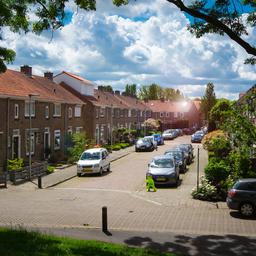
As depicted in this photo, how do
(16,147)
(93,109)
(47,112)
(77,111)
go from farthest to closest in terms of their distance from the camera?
(93,109), (77,111), (47,112), (16,147)

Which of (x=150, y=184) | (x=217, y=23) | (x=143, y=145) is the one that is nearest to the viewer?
(x=217, y=23)

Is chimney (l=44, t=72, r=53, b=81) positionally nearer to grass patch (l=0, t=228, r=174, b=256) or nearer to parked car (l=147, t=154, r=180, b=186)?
parked car (l=147, t=154, r=180, b=186)

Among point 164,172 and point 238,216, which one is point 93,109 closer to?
point 164,172

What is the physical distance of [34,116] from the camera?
35688 millimetres

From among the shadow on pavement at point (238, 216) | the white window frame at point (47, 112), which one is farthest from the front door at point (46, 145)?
the shadow on pavement at point (238, 216)

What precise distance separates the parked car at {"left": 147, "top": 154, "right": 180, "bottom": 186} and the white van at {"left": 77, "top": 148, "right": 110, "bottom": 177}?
483cm

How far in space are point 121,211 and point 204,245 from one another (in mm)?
6130

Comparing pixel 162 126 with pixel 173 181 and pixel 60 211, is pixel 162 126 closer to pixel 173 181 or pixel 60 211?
pixel 173 181

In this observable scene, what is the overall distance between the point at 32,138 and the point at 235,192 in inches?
821

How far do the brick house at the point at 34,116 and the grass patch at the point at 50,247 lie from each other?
18001mm

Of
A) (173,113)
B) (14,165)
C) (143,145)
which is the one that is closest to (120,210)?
(14,165)

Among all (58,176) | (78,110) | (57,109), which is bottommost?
(58,176)

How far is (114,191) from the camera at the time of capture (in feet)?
82.7

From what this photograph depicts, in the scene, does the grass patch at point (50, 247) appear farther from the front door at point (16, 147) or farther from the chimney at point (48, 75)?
the chimney at point (48, 75)
